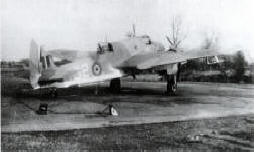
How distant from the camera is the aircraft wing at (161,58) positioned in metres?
18.0

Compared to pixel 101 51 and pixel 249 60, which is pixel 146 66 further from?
pixel 249 60

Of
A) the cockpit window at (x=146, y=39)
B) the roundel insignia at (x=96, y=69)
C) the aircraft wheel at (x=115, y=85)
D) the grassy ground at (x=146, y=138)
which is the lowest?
the aircraft wheel at (x=115, y=85)

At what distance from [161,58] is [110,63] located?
9.05 feet

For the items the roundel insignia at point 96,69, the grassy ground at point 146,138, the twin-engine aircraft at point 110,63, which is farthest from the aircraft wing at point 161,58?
the grassy ground at point 146,138

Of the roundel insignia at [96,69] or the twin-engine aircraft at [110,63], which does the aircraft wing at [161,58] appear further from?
the roundel insignia at [96,69]

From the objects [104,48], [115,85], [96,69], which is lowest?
[115,85]

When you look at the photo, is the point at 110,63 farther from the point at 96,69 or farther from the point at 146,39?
the point at 146,39

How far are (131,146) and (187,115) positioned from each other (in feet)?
15.3

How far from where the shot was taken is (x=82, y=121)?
10836 millimetres

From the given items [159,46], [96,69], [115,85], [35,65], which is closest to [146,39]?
[159,46]

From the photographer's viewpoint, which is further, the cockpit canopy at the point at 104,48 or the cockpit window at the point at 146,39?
the cockpit window at the point at 146,39

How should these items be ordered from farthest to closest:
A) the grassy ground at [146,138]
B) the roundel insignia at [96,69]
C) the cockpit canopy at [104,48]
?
the cockpit canopy at [104,48] < the roundel insignia at [96,69] < the grassy ground at [146,138]

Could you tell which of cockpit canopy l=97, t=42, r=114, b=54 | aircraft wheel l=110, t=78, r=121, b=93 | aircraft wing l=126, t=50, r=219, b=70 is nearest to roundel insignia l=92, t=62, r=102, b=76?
cockpit canopy l=97, t=42, r=114, b=54

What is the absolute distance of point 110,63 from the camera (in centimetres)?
1784
